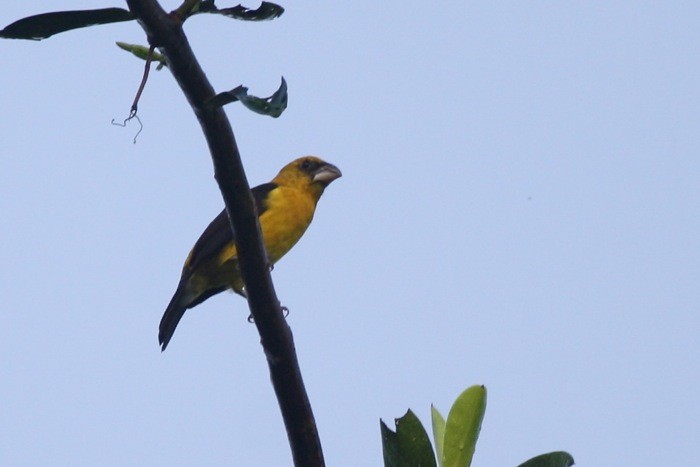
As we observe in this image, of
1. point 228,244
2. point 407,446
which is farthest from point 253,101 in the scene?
point 228,244

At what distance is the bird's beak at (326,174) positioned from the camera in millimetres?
6824

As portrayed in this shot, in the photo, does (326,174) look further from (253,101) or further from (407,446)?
(253,101)

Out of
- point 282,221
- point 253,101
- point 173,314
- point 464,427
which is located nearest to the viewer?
point 253,101

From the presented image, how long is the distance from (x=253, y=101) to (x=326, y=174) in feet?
16.7

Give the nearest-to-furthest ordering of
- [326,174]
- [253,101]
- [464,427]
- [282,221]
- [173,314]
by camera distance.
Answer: [253,101] < [464,427] < [173,314] < [282,221] < [326,174]

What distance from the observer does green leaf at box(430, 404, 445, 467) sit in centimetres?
221

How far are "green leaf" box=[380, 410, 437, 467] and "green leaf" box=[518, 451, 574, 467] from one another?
8.7 inches

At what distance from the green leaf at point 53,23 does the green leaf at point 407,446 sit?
987 mm

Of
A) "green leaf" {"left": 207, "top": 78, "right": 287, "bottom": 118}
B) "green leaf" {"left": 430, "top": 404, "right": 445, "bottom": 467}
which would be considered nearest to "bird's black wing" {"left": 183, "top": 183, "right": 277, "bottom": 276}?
"green leaf" {"left": 430, "top": 404, "right": 445, "bottom": 467}

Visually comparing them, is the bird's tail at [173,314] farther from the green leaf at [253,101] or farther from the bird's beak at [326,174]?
the green leaf at [253,101]

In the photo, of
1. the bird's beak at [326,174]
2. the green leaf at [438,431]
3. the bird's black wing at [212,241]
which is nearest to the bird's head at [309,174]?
the bird's beak at [326,174]

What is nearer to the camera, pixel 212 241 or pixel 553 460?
pixel 553 460

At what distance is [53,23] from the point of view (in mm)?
1888

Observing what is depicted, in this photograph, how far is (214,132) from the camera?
187cm
